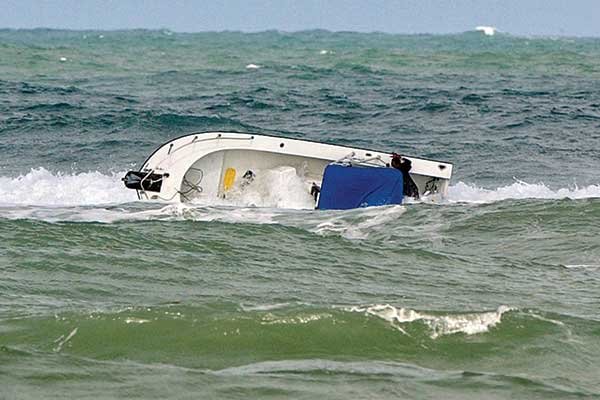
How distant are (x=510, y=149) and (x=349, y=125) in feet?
18.6

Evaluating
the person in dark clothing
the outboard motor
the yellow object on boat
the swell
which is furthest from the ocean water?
the yellow object on boat

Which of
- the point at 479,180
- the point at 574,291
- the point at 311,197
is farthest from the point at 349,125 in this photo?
the point at 574,291

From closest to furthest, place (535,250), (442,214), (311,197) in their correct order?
1. (535,250)
2. (442,214)
3. (311,197)

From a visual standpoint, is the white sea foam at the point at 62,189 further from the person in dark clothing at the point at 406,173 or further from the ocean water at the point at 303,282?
the person in dark clothing at the point at 406,173

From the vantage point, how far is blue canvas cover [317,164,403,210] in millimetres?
19953

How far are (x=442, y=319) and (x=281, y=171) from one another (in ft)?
32.0

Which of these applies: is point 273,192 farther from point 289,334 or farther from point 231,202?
point 289,334

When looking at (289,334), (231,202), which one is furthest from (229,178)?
(289,334)

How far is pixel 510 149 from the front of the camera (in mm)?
29906

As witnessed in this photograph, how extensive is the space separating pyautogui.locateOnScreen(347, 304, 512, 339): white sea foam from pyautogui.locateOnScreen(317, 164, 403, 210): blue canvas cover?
7.70 meters

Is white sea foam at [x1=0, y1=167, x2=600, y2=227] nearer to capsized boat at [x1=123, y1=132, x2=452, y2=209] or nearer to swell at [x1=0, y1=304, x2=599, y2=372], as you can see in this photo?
capsized boat at [x1=123, y1=132, x2=452, y2=209]

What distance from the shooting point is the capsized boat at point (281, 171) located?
20.0 metres

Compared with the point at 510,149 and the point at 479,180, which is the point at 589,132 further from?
the point at 479,180

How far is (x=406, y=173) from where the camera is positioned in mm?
20703
